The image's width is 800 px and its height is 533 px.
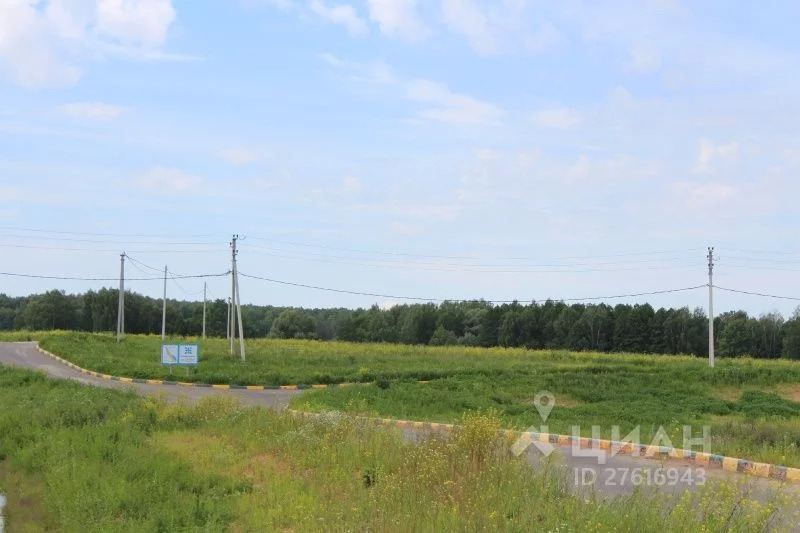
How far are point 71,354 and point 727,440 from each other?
3984 centimetres

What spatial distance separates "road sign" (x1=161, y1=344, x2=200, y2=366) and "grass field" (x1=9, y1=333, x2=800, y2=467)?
2.94 feet

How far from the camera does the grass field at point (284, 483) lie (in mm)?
7457

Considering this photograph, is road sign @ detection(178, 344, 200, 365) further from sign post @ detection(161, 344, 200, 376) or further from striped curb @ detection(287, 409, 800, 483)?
striped curb @ detection(287, 409, 800, 483)

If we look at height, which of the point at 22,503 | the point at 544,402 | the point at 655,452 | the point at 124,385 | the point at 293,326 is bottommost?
the point at 22,503

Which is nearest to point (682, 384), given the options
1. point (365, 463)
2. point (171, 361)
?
point (171, 361)

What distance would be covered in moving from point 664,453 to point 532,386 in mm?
20059

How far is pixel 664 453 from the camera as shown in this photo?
14422 mm

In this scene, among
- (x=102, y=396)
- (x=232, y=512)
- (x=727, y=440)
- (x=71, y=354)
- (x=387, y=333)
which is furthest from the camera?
(x=387, y=333)

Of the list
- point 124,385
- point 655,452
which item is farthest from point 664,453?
point 124,385

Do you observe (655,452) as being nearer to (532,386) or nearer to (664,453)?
(664,453)

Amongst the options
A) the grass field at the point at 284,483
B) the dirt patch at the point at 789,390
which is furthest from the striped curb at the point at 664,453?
the dirt patch at the point at 789,390

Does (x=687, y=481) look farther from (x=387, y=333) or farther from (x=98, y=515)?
(x=387, y=333)

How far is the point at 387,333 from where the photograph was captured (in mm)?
115250

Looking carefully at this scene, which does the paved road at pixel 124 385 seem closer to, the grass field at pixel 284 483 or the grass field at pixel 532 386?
the grass field at pixel 532 386
